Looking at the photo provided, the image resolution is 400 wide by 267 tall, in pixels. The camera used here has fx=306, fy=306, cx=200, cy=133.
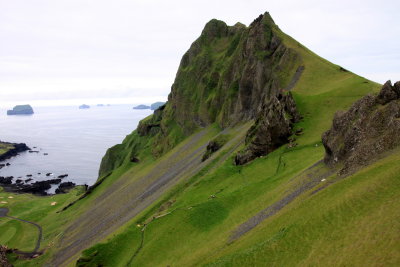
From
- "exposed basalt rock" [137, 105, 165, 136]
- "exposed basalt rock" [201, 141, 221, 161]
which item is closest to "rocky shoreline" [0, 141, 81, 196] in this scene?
"exposed basalt rock" [137, 105, 165, 136]

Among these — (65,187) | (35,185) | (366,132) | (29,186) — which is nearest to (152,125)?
(65,187)

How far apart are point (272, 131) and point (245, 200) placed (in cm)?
1869

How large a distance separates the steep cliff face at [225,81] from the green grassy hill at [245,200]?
0.54m

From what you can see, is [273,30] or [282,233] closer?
[282,233]

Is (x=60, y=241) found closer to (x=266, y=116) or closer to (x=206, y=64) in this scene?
(x=266, y=116)

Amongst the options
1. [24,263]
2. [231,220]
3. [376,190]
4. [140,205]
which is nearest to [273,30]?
[140,205]

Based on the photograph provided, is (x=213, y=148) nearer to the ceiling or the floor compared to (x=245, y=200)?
nearer to the ceiling

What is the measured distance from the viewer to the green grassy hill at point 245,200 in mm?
21375

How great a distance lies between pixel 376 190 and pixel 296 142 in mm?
29017

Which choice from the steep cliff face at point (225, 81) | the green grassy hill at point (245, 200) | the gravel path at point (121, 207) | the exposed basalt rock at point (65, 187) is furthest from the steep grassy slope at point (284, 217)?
the exposed basalt rock at point (65, 187)

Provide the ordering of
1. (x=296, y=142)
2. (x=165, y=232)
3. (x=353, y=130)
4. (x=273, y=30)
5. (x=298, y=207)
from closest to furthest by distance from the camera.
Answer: (x=298, y=207) → (x=353, y=130) → (x=165, y=232) → (x=296, y=142) → (x=273, y=30)

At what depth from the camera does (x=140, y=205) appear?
2734 inches

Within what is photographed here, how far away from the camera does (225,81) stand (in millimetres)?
117938

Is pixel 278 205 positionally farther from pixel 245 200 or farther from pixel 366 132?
pixel 366 132
